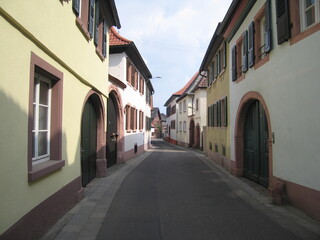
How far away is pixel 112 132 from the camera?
13391mm

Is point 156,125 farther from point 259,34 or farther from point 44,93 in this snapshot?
point 44,93

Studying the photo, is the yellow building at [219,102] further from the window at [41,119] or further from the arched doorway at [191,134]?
the arched doorway at [191,134]

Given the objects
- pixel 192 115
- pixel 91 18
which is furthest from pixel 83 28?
pixel 192 115

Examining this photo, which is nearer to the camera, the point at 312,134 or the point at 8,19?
the point at 8,19

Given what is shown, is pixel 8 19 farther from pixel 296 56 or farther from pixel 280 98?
pixel 280 98

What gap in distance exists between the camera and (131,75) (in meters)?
17.4

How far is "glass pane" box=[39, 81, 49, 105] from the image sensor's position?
4927 millimetres

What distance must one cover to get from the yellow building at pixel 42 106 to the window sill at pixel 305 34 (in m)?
4.45

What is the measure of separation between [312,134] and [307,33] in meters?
1.85

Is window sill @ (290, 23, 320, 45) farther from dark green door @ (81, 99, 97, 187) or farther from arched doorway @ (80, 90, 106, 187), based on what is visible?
dark green door @ (81, 99, 97, 187)

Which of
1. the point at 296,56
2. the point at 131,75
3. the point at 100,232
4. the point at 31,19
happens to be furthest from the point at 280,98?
the point at 131,75

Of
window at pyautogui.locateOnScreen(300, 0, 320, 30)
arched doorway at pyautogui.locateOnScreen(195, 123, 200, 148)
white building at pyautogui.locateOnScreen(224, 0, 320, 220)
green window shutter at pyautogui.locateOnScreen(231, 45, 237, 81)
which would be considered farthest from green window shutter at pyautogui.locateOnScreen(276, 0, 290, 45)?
arched doorway at pyautogui.locateOnScreen(195, 123, 200, 148)

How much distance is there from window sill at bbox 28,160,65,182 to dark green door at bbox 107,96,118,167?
737cm

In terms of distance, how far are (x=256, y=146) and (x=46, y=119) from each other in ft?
21.0
